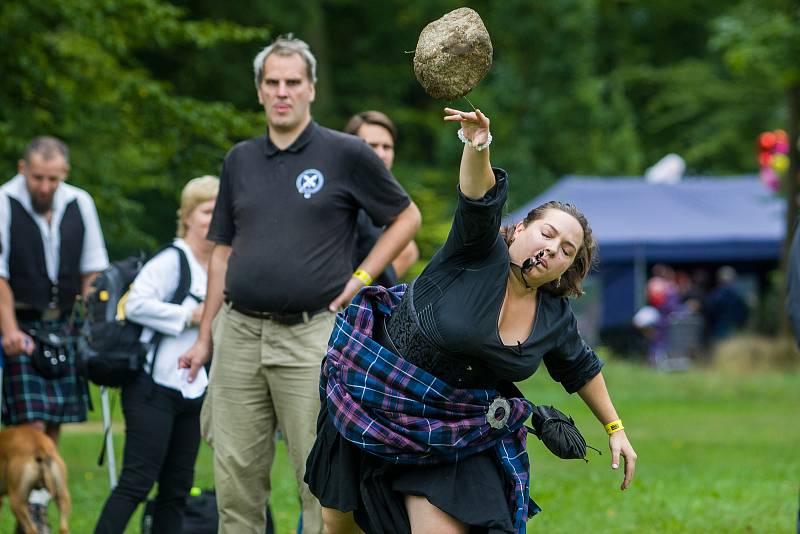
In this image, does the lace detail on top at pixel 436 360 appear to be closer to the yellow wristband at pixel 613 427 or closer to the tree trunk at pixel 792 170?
the yellow wristband at pixel 613 427

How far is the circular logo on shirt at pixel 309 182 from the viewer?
5.76 metres

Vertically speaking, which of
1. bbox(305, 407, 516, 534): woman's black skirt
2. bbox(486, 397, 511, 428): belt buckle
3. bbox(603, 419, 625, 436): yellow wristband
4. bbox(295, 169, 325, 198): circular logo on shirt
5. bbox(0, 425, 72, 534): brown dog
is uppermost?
bbox(295, 169, 325, 198): circular logo on shirt

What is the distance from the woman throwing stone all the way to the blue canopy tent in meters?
21.5

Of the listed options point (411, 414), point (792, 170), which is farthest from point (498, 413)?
point (792, 170)

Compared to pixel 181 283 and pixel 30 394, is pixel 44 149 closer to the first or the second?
pixel 30 394

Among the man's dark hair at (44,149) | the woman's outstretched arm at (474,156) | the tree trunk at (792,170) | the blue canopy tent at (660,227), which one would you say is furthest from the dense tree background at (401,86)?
the woman's outstretched arm at (474,156)

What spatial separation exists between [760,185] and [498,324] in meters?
25.3

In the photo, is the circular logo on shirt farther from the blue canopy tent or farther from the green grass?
the blue canopy tent

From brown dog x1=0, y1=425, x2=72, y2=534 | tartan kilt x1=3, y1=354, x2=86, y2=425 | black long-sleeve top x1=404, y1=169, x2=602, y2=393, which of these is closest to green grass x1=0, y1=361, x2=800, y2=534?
tartan kilt x1=3, y1=354, x2=86, y2=425

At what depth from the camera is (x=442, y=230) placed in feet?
56.5

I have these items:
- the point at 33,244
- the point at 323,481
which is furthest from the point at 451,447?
the point at 33,244

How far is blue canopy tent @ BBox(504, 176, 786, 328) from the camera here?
2638cm

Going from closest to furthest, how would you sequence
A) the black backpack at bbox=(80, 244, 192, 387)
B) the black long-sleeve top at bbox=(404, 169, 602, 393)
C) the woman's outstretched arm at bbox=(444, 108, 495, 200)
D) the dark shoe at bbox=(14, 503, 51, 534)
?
the woman's outstretched arm at bbox=(444, 108, 495, 200)
the black long-sleeve top at bbox=(404, 169, 602, 393)
the black backpack at bbox=(80, 244, 192, 387)
the dark shoe at bbox=(14, 503, 51, 534)

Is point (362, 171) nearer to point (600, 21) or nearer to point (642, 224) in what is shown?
point (642, 224)
